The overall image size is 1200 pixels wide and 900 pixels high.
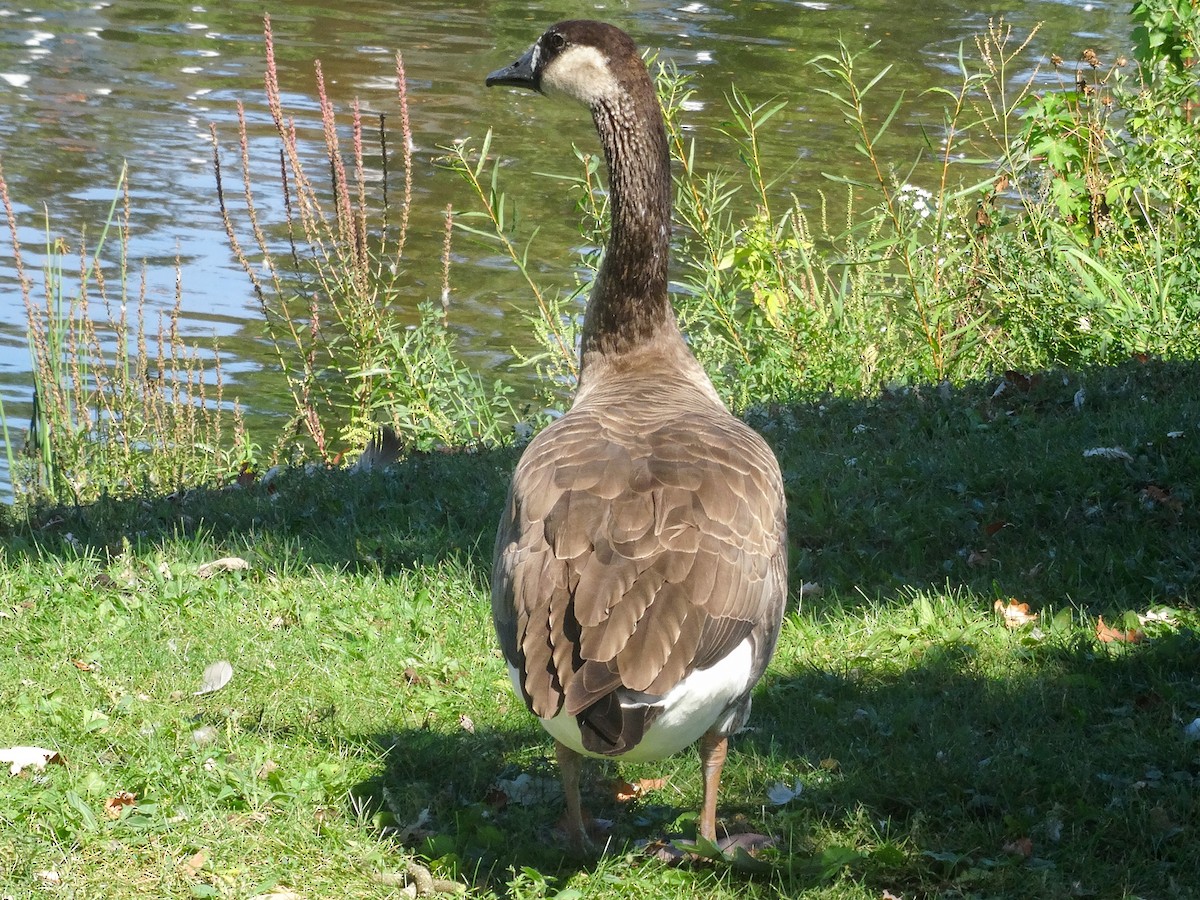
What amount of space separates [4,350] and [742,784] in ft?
26.9

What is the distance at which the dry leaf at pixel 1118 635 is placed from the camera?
5137 millimetres

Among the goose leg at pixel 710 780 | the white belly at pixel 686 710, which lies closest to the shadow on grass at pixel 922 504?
the goose leg at pixel 710 780

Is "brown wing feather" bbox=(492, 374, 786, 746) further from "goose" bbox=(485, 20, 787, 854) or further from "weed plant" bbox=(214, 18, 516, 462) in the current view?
"weed plant" bbox=(214, 18, 516, 462)

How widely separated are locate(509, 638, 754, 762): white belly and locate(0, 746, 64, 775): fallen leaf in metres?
1.76

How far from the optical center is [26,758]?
446 centimetres

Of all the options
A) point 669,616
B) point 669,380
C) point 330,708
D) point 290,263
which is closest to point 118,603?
point 330,708

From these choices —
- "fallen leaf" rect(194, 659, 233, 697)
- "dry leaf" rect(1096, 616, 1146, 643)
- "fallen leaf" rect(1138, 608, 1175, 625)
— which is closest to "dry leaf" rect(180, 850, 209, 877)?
"fallen leaf" rect(194, 659, 233, 697)

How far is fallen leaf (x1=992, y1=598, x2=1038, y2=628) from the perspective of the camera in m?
5.32

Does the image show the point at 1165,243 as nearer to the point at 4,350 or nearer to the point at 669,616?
the point at 669,616

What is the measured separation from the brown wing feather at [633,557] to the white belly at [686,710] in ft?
0.15

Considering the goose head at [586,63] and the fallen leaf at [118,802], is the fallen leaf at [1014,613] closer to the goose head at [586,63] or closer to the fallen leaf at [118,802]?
the goose head at [586,63]

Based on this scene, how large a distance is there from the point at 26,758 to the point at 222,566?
1.67 meters

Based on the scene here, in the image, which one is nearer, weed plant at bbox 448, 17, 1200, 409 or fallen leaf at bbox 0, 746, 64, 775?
fallen leaf at bbox 0, 746, 64, 775

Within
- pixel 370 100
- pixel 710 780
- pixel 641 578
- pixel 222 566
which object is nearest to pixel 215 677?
pixel 222 566
